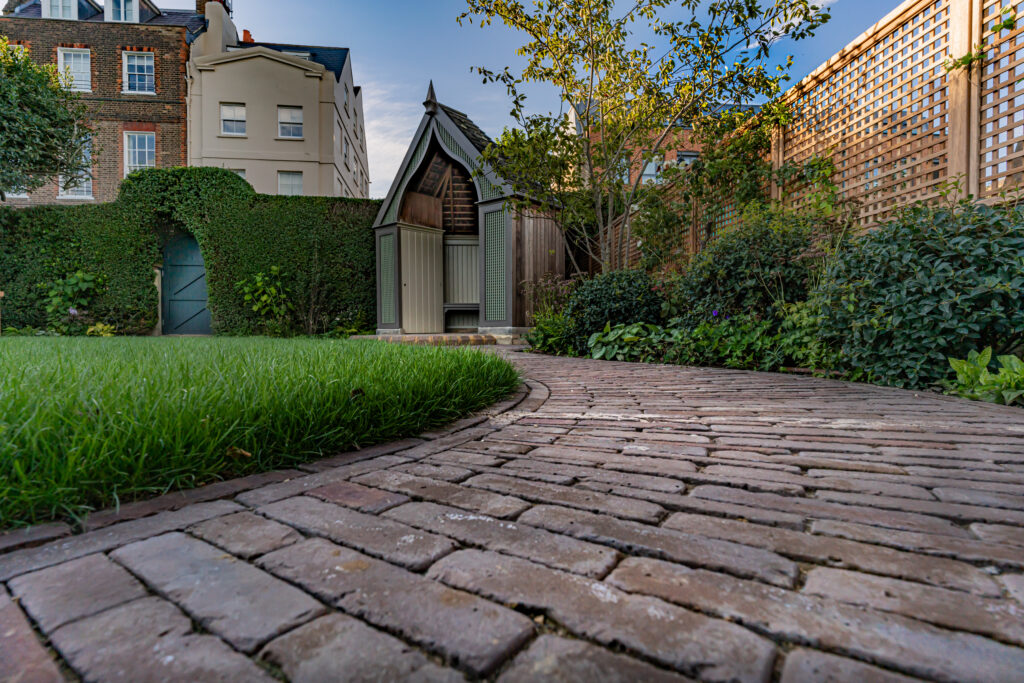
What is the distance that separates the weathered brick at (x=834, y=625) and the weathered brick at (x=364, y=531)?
41 cm

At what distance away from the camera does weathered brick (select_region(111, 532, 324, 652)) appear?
865mm

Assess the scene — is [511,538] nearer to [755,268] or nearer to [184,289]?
[755,268]

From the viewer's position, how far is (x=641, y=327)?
6145 millimetres

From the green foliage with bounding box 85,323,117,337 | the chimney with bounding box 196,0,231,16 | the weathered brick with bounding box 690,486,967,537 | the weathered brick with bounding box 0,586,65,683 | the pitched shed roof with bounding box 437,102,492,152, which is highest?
the chimney with bounding box 196,0,231,16

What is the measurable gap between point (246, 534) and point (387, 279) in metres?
9.25

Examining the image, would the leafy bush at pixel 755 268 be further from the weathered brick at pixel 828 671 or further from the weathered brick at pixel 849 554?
the weathered brick at pixel 828 671

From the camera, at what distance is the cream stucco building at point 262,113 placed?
15891 millimetres

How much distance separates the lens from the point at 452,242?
1104cm

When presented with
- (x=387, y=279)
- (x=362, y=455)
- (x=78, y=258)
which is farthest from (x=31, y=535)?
(x=78, y=258)

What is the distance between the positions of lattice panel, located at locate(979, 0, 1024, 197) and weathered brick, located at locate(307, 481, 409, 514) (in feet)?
18.6

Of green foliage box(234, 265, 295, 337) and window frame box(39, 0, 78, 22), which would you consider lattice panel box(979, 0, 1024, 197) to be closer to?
green foliage box(234, 265, 295, 337)

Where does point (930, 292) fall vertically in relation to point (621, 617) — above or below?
above

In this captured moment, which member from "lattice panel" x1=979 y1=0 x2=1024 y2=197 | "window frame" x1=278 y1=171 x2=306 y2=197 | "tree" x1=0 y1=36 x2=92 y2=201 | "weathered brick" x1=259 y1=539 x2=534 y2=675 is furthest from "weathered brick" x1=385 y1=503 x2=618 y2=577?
"window frame" x1=278 y1=171 x2=306 y2=197

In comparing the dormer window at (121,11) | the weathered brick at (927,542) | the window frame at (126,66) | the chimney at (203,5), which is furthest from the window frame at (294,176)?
the weathered brick at (927,542)
